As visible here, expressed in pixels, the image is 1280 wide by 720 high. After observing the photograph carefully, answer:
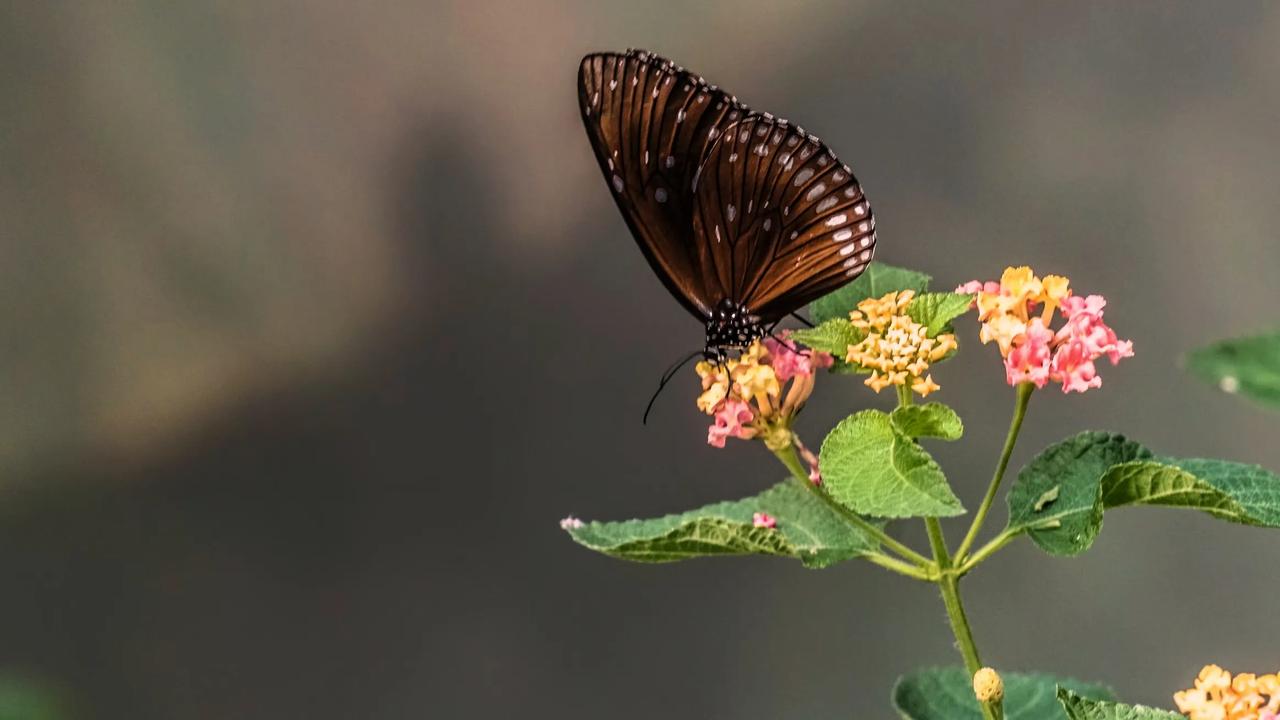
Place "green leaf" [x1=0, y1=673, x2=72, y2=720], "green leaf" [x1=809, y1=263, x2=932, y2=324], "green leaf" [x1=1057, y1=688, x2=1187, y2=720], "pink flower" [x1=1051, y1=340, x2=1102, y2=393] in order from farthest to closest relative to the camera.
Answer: "green leaf" [x1=0, y1=673, x2=72, y2=720]
"green leaf" [x1=809, y1=263, x2=932, y2=324]
"pink flower" [x1=1051, y1=340, x2=1102, y2=393]
"green leaf" [x1=1057, y1=688, x2=1187, y2=720]

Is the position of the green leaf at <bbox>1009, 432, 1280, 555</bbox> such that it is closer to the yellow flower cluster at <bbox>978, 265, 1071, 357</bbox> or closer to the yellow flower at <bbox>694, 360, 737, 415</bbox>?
Result: the yellow flower cluster at <bbox>978, 265, 1071, 357</bbox>

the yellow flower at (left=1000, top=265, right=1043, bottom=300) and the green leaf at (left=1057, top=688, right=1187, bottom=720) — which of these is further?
the yellow flower at (left=1000, top=265, right=1043, bottom=300)

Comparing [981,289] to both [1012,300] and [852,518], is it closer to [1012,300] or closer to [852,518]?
[1012,300]

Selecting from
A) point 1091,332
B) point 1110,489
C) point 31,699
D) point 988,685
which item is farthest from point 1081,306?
point 31,699

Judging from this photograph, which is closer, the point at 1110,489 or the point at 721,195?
the point at 1110,489

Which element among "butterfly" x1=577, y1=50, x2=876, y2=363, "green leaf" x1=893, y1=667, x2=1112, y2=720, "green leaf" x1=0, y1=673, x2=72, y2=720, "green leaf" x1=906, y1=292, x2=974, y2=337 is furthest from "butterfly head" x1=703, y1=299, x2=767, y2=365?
"green leaf" x1=0, y1=673, x2=72, y2=720

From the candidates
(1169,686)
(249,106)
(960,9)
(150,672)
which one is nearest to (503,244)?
(249,106)
